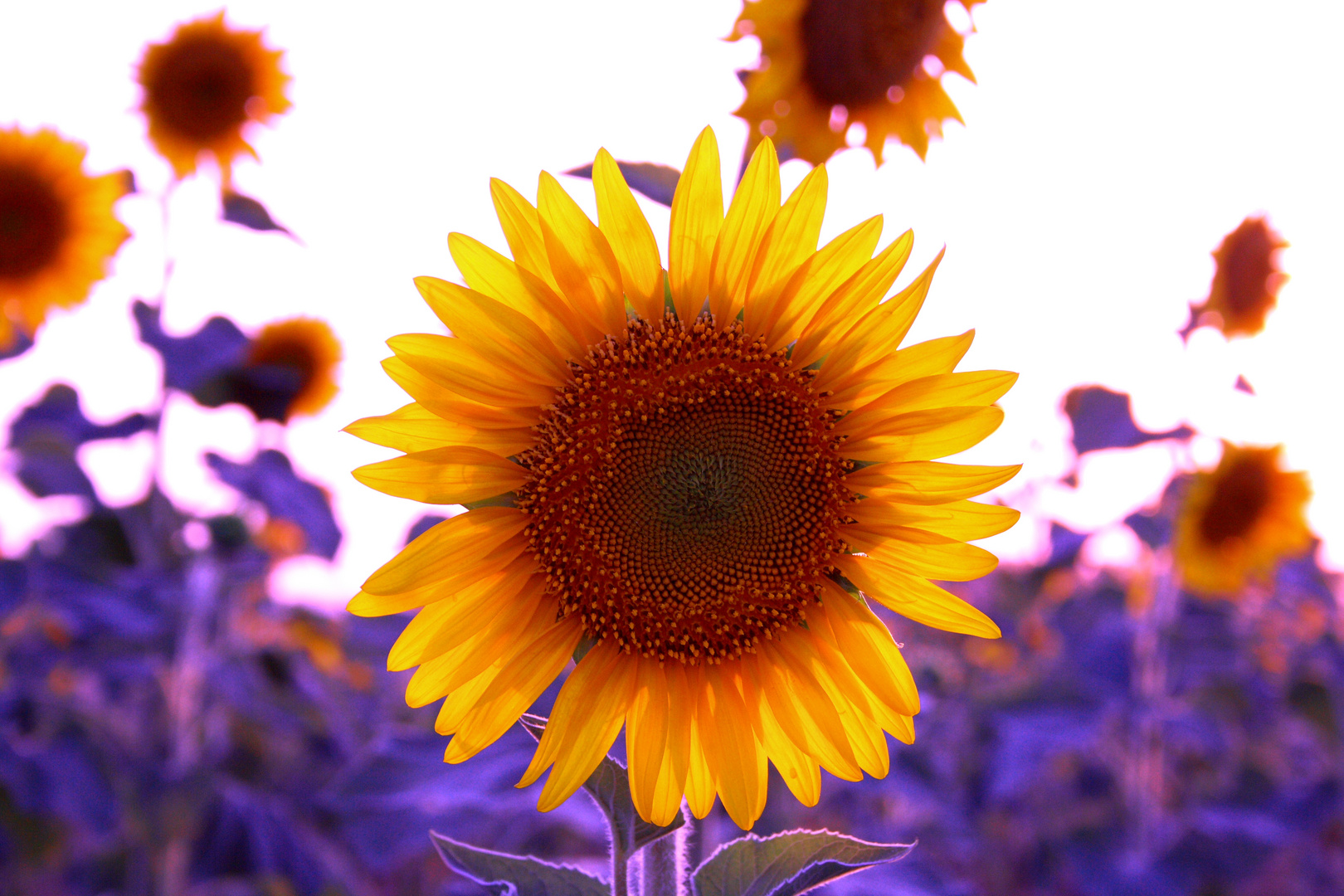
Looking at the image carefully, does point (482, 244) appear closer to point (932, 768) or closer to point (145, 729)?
point (932, 768)

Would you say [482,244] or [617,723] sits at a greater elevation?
[482,244]

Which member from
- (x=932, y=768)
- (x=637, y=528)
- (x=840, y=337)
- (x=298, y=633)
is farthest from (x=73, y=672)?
(x=840, y=337)

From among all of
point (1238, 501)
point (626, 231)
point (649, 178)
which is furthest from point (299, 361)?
point (1238, 501)

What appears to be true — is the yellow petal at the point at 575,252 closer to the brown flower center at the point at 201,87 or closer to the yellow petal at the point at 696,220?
the yellow petal at the point at 696,220

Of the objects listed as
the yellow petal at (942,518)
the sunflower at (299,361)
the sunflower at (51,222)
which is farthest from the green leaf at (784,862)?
the sunflower at (51,222)

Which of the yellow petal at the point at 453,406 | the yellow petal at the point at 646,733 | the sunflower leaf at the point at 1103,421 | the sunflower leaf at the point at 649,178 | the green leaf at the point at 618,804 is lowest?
the green leaf at the point at 618,804

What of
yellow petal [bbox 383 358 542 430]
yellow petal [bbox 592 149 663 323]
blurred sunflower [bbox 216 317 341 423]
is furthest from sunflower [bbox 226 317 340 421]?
yellow petal [bbox 592 149 663 323]

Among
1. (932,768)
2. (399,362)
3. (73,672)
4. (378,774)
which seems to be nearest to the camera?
(399,362)
